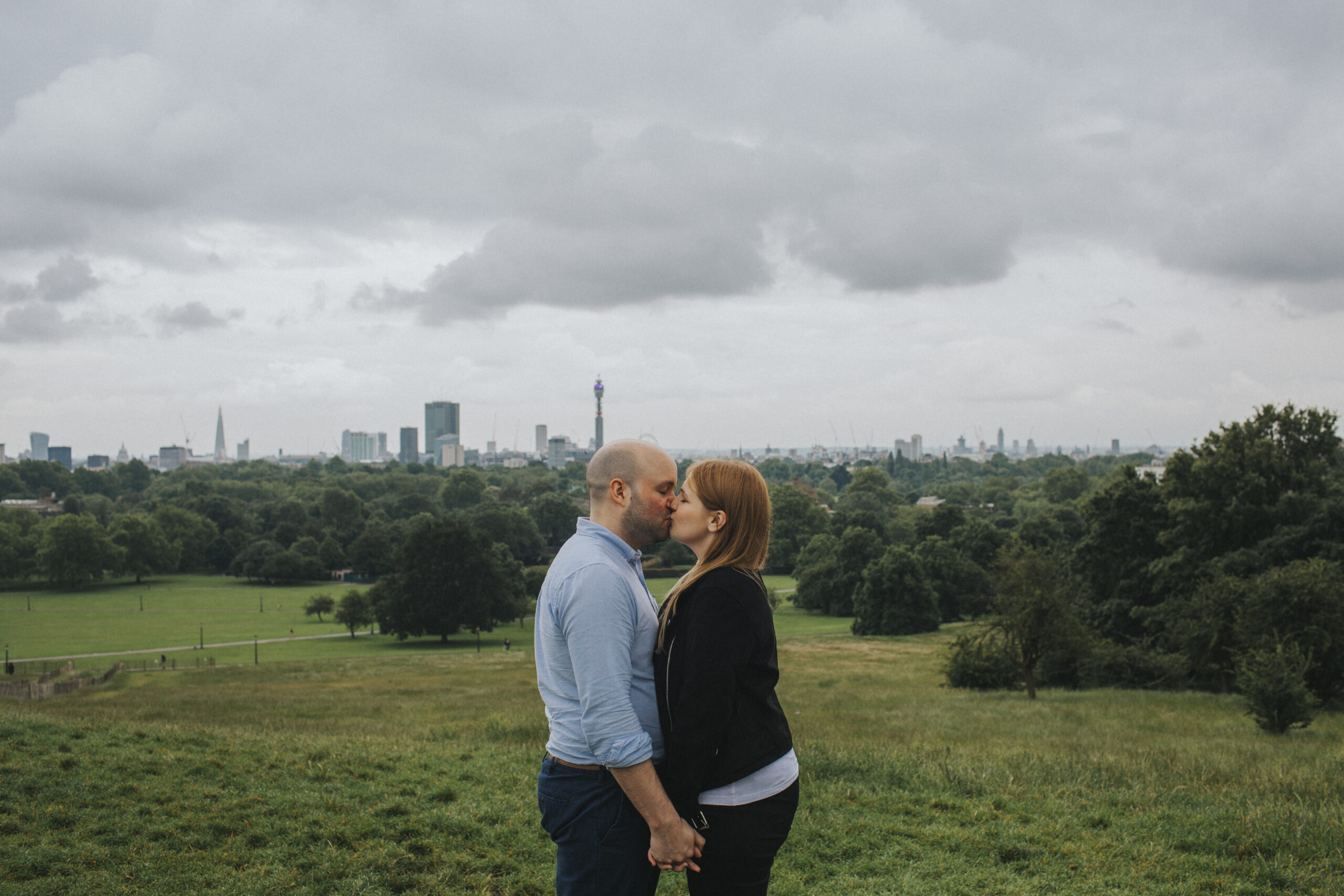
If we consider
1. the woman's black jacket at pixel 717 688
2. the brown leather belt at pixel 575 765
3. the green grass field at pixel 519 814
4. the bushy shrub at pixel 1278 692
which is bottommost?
the bushy shrub at pixel 1278 692

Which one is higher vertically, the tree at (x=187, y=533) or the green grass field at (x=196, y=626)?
the tree at (x=187, y=533)

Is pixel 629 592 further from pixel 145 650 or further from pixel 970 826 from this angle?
pixel 145 650

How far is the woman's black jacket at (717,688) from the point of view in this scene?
329cm

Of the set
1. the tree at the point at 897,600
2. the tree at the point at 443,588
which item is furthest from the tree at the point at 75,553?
the tree at the point at 897,600

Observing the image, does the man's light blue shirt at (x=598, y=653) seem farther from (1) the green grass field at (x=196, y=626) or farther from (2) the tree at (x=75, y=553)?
(2) the tree at (x=75, y=553)

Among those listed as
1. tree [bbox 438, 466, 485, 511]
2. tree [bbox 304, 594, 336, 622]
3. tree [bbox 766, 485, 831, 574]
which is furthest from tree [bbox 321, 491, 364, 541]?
tree [bbox 766, 485, 831, 574]

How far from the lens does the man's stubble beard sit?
11.9ft

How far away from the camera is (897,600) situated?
59.0 meters

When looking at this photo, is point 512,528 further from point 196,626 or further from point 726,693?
point 726,693

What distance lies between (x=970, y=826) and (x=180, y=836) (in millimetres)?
6847

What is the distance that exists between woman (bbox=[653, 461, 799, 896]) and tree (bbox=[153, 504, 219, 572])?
101809mm

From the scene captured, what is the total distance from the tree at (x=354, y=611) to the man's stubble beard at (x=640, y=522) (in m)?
57.9

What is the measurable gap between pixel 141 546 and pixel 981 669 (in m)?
85.2

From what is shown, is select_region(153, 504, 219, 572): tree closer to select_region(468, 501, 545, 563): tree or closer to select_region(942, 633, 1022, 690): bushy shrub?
select_region(468, 501, 545, 563): tree
